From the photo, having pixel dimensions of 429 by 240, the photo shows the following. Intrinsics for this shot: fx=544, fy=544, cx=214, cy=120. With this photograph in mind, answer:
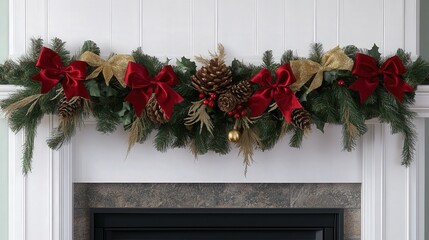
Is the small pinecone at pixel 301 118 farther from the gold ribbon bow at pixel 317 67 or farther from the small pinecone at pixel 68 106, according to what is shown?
the small pinecone at pixel 68 106

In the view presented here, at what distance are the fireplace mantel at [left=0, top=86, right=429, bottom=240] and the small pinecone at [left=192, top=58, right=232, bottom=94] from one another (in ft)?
0.87

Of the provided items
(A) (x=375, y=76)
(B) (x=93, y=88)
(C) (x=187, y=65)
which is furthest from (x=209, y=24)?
(A) (x=375, y=76)

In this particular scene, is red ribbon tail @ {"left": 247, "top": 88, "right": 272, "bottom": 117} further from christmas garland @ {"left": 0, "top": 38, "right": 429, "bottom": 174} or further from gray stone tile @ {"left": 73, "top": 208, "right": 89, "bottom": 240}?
gray stone tile @ {"left": 73, "top": 208, "right": 89, "bottom": 240}

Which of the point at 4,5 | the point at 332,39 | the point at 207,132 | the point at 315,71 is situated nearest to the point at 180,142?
the point at 207,132

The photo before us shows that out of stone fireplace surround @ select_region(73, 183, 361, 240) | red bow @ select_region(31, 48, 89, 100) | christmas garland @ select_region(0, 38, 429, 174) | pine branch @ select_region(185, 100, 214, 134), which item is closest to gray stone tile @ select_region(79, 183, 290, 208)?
stone fireplace surround @ select_region(73, 183, 361, 240)

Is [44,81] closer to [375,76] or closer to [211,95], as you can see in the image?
[211,95]

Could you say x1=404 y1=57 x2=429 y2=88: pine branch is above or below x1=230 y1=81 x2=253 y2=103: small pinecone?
above

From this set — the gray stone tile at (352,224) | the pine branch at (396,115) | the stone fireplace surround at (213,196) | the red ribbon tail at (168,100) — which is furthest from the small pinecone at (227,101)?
the gray stone tile at (352,224)

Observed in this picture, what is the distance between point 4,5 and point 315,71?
3.30 ft

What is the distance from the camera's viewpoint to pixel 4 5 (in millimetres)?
1743

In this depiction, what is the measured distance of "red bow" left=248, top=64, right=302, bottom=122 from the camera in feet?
5.05

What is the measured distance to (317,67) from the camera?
1580 millimetres

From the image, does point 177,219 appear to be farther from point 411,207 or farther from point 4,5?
point 4,5

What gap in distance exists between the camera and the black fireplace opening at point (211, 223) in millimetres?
1770
